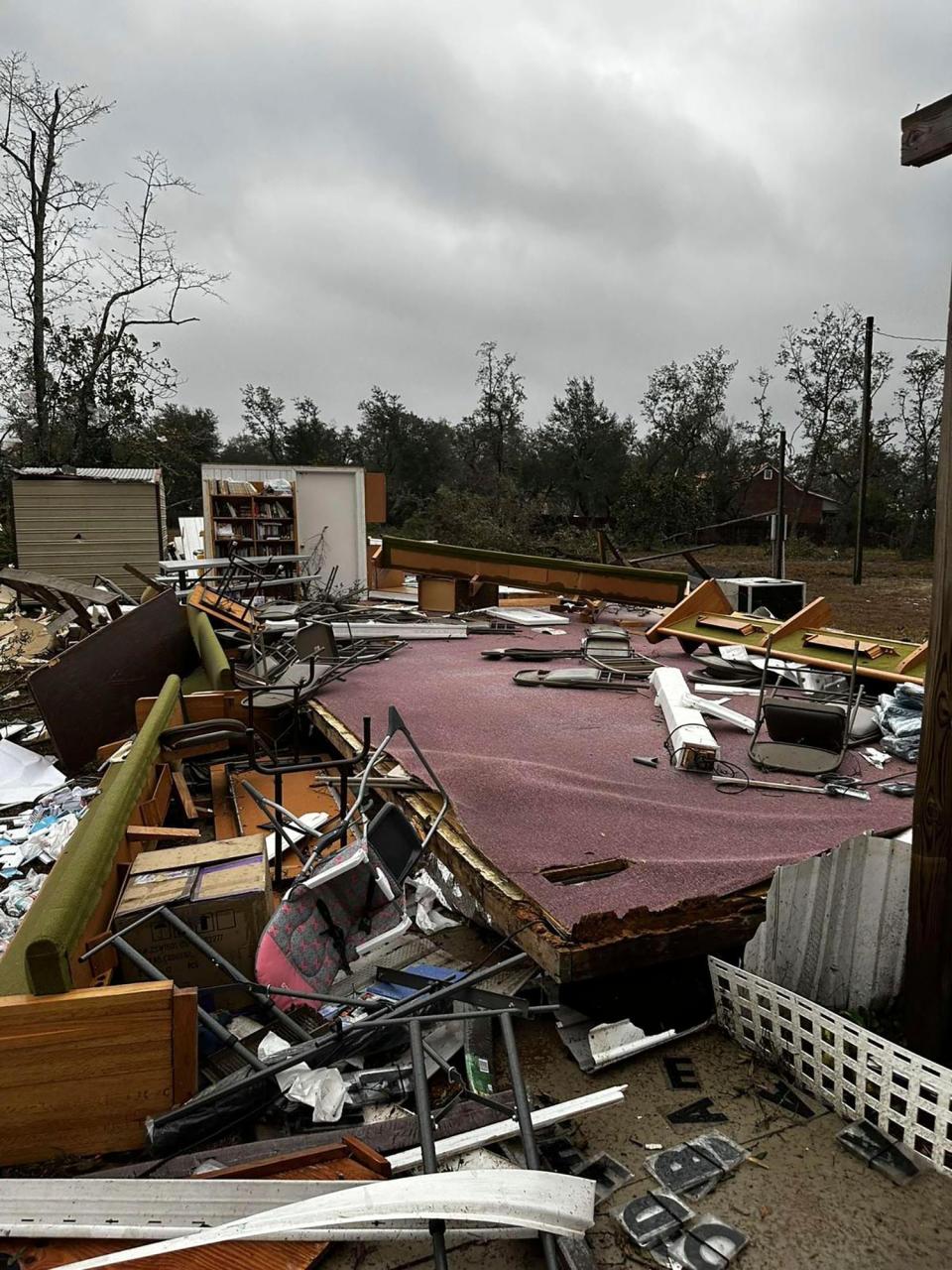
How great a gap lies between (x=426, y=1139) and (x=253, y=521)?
1181 centimetres

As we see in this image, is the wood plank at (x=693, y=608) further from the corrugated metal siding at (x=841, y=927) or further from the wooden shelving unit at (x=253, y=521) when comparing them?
the wooden shelving unit at (x=253, y=521)

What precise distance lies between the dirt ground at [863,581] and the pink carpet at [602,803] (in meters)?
7.37

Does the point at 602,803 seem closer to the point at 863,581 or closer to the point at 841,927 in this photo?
the point at 841,927

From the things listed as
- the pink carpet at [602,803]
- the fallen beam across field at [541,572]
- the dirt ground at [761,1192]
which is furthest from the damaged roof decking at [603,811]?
the fallen beam across field at [541,572]

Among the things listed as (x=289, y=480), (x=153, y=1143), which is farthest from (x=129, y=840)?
(x=289, y=480)

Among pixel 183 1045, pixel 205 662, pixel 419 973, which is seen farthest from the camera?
pixel 205 662

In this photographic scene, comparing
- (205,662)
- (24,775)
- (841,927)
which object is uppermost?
(205,662)

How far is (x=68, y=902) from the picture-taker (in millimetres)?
Answer: 2215

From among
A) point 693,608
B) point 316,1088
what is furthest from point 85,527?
point 316,1088

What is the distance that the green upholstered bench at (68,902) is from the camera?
77.0 inches

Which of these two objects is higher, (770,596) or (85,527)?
(85,527)

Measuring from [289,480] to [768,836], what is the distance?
11.5 m

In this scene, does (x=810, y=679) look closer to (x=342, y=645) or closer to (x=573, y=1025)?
(x=573, y=1025)

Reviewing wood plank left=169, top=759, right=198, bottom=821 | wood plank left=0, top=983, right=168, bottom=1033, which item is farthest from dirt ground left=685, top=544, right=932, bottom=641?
wood plank left=0, top=983, right=168, bottom=1033
